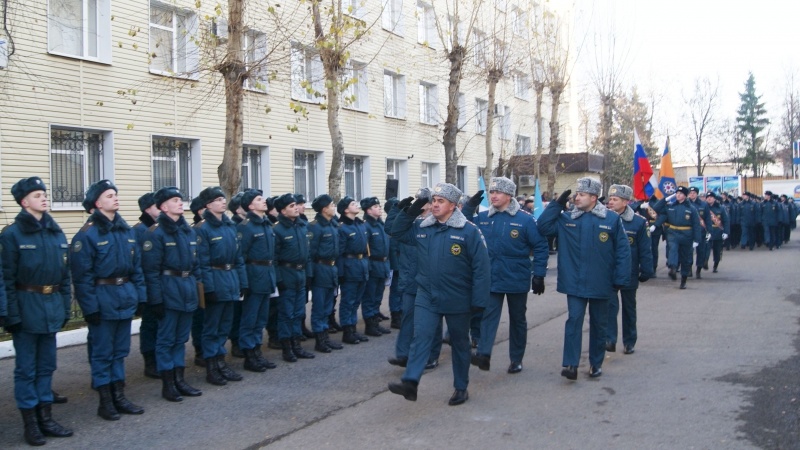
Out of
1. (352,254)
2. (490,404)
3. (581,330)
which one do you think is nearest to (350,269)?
(352,254)

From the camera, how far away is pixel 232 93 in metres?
13.5

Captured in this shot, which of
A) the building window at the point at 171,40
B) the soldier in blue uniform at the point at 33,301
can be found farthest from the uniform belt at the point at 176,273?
the building window at the point at 171,40

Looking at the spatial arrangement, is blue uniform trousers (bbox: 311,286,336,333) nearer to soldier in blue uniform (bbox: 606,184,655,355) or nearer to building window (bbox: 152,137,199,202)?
soldier in blue uniform (bbox: 606,184,655,355)

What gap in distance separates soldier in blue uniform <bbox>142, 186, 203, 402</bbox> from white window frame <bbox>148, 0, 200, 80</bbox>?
11.0 meters

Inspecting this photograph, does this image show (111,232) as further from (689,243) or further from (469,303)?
(689,243)

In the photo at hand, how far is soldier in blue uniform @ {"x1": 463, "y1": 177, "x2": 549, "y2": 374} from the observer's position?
841 cm

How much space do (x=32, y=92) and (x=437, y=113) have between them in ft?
52.4

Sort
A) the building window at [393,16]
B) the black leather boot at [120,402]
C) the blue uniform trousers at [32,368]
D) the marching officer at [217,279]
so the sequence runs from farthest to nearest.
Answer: the building window at [393,16], the marching officer at [217,279], the black leather boot at [120,402], the blue uniform trousers at [32,368]

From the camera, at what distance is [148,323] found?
8766 mm

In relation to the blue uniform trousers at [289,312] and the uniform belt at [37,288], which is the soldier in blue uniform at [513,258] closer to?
the blue uniform trousers at [289,312]

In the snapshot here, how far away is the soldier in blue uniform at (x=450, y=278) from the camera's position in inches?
277

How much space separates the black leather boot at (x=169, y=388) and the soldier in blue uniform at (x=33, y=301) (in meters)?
1.20

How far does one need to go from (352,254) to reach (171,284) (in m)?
3.52

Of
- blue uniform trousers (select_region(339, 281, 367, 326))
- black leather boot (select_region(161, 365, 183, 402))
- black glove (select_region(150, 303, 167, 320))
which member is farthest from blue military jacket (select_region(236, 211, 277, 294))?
blue uniform trousers (select_region(339, 281, 367, 326))
